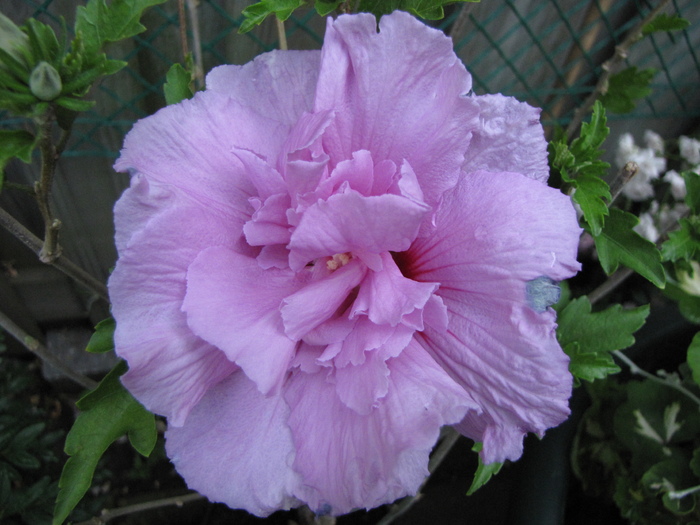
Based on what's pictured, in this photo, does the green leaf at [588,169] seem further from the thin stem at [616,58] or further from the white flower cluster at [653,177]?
the white flower cluster at [653,177]

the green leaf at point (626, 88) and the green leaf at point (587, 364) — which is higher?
the green leaf at point (626, 88)

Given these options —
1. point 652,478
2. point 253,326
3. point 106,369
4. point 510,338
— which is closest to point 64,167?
point 106,369

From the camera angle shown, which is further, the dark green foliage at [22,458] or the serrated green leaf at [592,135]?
the dark green foliage at [22,458]

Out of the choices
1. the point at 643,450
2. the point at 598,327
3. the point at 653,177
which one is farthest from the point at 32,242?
the point at 653,177

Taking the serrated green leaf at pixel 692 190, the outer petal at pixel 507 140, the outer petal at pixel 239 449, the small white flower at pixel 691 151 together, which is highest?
the outer petal at pixel 507 140

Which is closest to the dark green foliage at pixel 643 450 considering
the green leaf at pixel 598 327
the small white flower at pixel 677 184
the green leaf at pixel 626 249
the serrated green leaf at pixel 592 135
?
the green leaf at pixel 598 327

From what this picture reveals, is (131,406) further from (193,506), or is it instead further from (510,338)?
(193,506)

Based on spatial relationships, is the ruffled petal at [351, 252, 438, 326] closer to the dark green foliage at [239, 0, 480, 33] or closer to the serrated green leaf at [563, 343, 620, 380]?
the dark green foliage at [239, 0, 480, 33]
